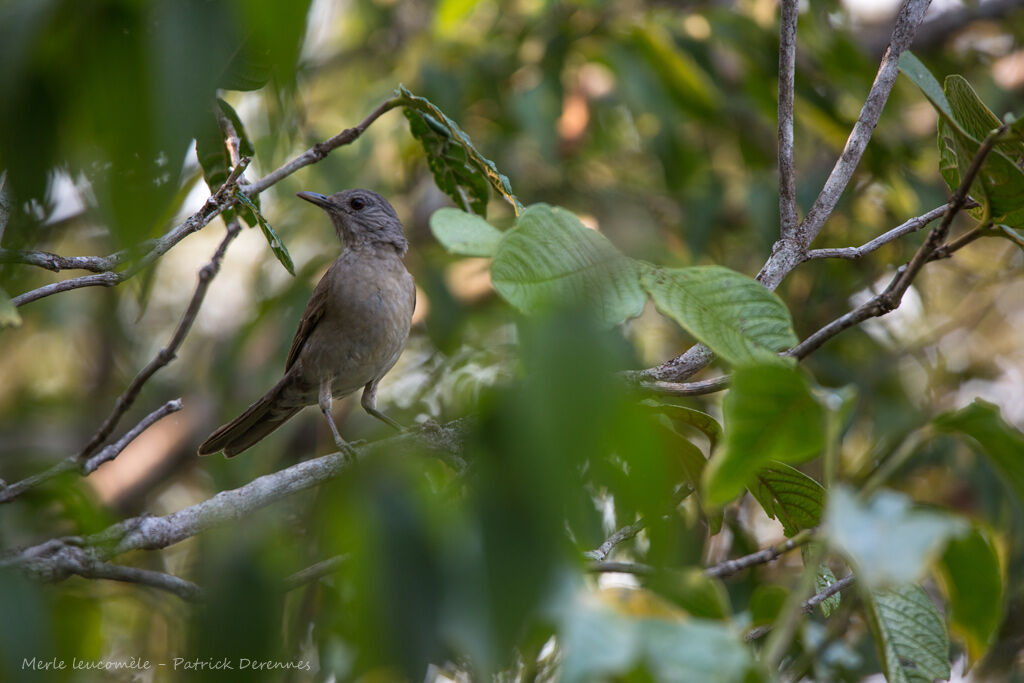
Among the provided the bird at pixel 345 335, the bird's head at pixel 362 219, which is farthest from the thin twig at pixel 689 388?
the bird's head at pixel 362 219

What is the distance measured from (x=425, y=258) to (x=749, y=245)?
2815mm

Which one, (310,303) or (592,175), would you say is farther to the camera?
(592,175)

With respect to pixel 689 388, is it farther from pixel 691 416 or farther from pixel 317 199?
pixel 317 199

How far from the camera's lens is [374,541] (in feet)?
A: 4.60

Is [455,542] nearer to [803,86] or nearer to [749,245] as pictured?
[803,86]

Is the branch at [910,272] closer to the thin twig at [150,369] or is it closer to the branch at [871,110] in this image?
the branch at [871,110]

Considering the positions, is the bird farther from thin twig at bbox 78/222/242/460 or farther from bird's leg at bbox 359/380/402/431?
thin twig at bbox 78/222/242/460

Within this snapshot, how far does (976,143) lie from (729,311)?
93 cm

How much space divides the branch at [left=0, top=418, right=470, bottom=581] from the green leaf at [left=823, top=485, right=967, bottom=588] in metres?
0.74

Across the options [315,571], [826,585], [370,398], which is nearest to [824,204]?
[826,585]

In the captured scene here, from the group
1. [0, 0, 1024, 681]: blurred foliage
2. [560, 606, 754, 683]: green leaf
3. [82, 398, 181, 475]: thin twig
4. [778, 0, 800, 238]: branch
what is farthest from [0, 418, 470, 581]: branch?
[778, 0, 800, 238]: branch

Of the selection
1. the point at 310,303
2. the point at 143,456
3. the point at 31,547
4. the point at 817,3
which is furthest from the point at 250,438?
the point at 817,3

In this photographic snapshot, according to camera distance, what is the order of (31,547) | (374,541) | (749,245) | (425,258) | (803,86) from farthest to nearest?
(749,245) → (425,258) → (803,86) → (31,547) → (374,541)

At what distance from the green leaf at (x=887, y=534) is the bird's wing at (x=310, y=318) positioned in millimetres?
4133
